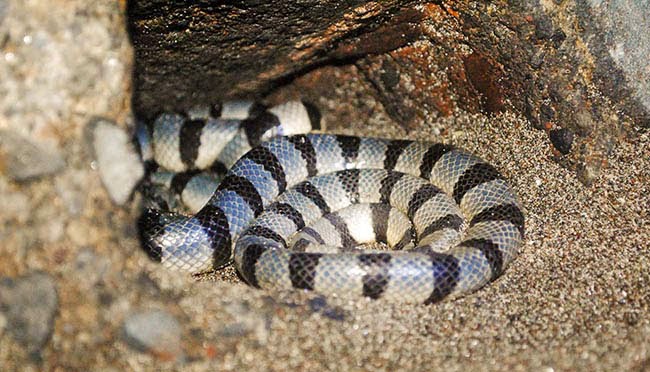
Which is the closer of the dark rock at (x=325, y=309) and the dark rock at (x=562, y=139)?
the dark rock at (x=325, y=309)

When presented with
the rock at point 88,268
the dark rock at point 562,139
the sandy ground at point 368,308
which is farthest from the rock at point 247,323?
the dark rock at point 562,139

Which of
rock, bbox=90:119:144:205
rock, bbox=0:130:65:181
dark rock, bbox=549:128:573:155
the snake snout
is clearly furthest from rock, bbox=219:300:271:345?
dark rock, bbox=549:128:573:155

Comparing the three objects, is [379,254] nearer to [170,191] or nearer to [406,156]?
[406,156]

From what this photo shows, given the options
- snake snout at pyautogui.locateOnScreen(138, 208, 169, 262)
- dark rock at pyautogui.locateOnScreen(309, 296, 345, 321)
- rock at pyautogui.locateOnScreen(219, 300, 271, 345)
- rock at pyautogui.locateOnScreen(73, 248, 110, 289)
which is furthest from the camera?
snake snout at pyautogui.locateOnScreen(138, 208, 169, 262)

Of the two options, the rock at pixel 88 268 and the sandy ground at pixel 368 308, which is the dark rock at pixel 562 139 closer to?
the sandy ground at pixel 368 308

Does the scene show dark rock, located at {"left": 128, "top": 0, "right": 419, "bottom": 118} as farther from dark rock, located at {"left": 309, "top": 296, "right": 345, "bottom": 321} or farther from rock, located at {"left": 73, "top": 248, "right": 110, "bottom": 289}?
dark rock, located at {"left": 309, "top": 296, "right": 345, "bottom": 321}

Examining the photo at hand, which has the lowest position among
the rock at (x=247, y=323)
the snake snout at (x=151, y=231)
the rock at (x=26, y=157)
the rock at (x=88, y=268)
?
the snake snout at (x=151, y=231)

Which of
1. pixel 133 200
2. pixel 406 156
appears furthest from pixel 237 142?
pixel 133 200
